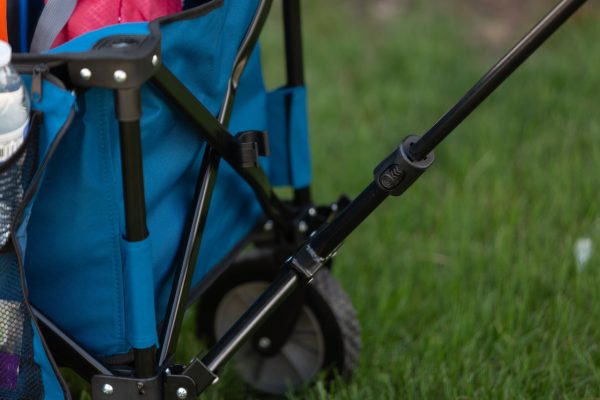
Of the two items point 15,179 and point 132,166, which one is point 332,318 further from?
point 15,179

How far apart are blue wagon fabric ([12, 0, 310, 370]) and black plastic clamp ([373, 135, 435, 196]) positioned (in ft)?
1.13

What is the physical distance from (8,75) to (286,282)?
1.96 feet

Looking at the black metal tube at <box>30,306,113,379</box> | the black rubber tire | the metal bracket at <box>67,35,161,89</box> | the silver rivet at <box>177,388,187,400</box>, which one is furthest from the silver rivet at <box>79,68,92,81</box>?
the black rubber tire

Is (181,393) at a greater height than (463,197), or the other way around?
(463,197)

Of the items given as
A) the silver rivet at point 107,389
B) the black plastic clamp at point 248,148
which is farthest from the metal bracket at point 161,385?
the black plastic clamp at point 248,148

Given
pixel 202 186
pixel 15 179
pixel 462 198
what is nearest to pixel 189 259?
pixel 202 186

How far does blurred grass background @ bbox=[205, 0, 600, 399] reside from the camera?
6.82 ft

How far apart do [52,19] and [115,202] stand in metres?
0.40

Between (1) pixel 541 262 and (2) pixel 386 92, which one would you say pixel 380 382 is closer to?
(1) pixel 541 262

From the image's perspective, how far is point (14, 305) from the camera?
139cm

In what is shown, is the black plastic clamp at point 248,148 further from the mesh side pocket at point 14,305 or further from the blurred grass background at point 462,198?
the blurred grass background at point 462,198

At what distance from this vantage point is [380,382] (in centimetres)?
203

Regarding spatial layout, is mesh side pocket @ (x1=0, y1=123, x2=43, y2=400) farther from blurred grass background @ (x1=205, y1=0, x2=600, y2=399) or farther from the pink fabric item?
blurred grass background @ (x1=205, y1=0, x2=600, y2=399)

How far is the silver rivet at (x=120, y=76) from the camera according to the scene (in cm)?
129
